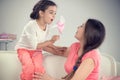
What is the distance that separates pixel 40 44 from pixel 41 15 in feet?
0.66

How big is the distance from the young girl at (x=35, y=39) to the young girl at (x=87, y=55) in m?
0.07

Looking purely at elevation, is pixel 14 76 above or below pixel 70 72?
below

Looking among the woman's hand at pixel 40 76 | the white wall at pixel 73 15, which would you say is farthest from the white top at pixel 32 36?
the white wall at pixel 73 15

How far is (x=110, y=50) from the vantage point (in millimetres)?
2365

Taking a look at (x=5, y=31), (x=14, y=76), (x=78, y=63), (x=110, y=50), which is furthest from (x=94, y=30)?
(x=5, y=31)

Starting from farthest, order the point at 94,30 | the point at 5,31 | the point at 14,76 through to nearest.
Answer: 1. the point at 5,31
2. the point at 14,76
3. the point at 94,30

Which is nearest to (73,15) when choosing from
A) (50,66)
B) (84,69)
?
(50,66)

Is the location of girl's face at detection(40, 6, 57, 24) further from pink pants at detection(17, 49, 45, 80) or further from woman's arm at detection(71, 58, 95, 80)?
woman's arm at detection(71, 58, 95, 80)

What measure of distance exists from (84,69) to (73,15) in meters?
1.24

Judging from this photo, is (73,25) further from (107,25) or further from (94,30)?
(94,30)

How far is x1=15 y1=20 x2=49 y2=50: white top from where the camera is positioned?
1.51m

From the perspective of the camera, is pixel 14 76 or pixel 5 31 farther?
pixel 5 31

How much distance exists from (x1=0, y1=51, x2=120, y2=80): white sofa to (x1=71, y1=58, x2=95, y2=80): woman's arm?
0.38 m

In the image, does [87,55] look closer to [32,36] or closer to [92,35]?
[92,35]
